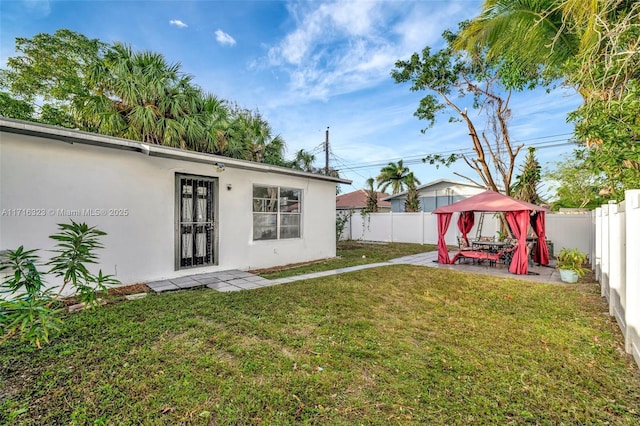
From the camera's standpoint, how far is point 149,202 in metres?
6.09

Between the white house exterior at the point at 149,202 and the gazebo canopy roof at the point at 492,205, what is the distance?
4.85m

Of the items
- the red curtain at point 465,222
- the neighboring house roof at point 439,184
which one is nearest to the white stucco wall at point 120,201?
the red curtain at point 465,222

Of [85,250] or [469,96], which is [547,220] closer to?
[469,96]

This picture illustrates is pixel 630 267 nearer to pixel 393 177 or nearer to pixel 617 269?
pixel 617 269

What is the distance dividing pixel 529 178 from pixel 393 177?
18055 millimetres

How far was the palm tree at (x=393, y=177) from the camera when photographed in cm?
2883

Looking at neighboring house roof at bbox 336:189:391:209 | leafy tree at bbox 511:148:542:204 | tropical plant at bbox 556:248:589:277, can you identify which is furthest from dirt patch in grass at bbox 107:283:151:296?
neighboring house roof at bbox 336:189:391:209

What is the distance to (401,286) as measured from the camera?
618cm

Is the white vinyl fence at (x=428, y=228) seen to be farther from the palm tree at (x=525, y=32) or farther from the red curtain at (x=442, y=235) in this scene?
the palm tree at (x=525, y=32)

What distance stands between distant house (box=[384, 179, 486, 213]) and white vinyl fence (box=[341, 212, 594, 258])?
6650 mm

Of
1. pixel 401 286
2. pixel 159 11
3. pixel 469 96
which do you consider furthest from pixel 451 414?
pixel 469 96

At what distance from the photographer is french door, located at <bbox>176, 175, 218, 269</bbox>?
6617 millimetres

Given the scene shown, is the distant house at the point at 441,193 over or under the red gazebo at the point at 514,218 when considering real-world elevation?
over

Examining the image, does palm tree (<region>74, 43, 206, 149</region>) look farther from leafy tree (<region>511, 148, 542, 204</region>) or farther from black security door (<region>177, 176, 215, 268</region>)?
leafy tree (<region>511, 148, 542, 204</region>)
